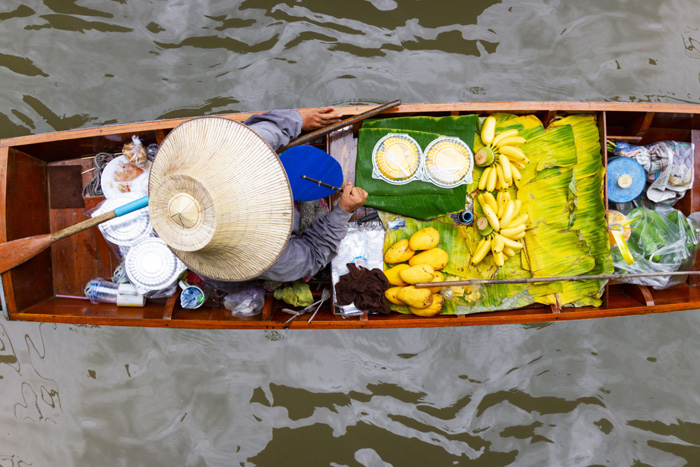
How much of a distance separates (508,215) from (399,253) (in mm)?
958

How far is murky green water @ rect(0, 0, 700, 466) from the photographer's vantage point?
15.0 feet

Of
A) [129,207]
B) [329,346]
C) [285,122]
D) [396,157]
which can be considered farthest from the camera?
[329,346]

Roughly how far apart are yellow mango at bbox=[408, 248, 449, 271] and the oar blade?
2900 millimetres

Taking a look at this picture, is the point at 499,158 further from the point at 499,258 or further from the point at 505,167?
the point at 499,258

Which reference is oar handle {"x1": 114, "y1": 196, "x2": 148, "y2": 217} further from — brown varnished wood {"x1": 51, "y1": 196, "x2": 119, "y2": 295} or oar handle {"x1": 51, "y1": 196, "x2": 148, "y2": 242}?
brown varnished wood {"x1": 51, "y1": 196, "x2": 119, "y2": 295}

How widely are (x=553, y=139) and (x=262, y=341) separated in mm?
3534

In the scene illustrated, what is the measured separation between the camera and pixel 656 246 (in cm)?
364

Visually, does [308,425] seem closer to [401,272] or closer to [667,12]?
[401,272]

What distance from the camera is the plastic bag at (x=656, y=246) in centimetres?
363

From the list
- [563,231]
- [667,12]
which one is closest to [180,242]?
[563,231]

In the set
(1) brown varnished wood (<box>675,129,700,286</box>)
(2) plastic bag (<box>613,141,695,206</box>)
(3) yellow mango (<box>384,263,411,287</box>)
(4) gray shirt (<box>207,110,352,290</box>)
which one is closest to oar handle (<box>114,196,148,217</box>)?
(4) gray shirt (<box>207,110,352,290</box>)

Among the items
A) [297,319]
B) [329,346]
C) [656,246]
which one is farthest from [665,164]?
[329,346]

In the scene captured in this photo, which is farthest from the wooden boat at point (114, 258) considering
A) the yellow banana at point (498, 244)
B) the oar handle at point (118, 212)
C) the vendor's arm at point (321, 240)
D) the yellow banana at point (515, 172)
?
the oar handle at point (118, 212)

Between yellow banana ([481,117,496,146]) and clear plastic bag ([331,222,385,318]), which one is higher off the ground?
yellow banana ([481,117,496,146])
